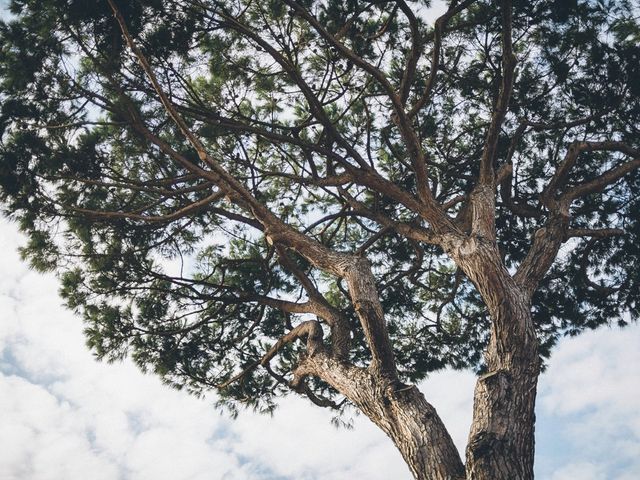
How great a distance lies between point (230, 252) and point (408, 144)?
2404 millimetres

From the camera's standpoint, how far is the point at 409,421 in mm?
2590

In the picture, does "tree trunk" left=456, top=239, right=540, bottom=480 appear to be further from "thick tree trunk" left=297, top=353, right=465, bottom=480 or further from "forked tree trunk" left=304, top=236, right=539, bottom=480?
"thick tree trunk" left=297, top=353, right=465, bottom=480

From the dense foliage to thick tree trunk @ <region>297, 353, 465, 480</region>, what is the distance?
124cm

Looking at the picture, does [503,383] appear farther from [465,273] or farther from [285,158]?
[285,158]

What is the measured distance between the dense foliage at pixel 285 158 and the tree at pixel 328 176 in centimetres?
2

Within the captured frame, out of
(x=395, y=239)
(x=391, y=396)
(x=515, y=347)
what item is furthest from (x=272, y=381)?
(x=515, y=347)

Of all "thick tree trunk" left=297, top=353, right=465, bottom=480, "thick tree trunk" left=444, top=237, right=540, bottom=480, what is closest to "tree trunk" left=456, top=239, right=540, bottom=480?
"thick tree trunk" left=444, top=237, right=540, bottom=480

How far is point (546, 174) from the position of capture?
194 inches

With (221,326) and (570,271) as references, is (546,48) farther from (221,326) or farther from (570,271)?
(221,326)

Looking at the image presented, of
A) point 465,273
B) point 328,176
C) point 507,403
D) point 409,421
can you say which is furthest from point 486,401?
point 328,176

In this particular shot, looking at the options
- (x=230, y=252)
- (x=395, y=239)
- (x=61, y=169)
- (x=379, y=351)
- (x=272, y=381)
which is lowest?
(x=379, y=351)

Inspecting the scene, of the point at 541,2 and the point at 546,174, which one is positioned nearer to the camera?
the point at 541,2

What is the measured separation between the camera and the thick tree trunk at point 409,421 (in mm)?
2418

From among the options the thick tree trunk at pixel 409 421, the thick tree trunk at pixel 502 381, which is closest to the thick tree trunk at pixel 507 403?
the thick tree trunk at pixel 502 381
